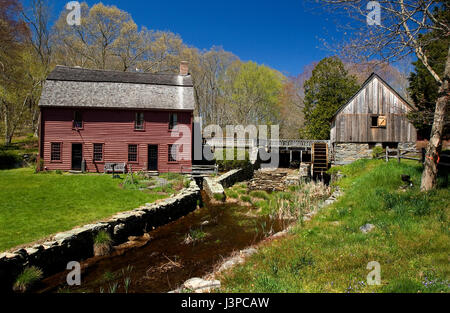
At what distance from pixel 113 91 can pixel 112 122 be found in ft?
9.00

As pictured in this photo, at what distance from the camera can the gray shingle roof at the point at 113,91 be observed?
68.0 ft

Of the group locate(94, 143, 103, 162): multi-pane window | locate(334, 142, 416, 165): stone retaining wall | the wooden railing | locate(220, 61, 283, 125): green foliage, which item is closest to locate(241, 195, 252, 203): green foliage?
locate(334, 142, 416, 165): stone retaining wall

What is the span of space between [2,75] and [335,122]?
32.6 metres

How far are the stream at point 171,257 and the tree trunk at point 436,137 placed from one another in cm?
502

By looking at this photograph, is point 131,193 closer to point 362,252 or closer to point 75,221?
point 75,221

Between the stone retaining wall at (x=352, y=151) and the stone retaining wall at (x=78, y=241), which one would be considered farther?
the stone retaining wall at (x=352, y=151)

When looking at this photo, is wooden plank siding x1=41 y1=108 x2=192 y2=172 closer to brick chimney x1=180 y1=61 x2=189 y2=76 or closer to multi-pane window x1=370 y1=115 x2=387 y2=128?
brick chimney x1=180 y1=61 x2=189 y2=76

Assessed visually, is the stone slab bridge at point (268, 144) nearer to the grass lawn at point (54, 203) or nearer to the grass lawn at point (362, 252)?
the grass lawn at point (54, 203)

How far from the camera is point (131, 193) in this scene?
13109 millimetres

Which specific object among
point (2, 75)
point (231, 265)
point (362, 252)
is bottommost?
point (231, 265)

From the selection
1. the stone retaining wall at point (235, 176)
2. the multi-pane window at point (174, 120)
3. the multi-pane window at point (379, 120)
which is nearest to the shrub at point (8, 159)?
the multi-pane window at point (174, 120)

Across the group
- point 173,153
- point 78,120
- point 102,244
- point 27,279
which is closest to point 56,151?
point 78,120

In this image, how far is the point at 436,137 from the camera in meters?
8.12
